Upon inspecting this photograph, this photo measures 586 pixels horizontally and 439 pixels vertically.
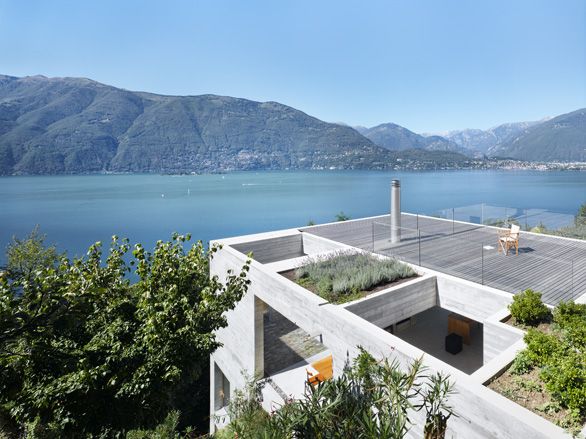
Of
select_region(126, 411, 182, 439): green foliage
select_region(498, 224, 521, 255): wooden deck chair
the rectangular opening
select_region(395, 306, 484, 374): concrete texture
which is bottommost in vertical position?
the rectangular opening

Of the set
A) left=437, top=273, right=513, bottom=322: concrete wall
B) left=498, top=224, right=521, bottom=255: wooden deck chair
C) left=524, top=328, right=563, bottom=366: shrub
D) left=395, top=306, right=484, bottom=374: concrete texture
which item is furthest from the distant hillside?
left=524, top=328, right=563, bottom=366: shrub

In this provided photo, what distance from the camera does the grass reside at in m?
6.64

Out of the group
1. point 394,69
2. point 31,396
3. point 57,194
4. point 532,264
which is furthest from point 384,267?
point 57,194

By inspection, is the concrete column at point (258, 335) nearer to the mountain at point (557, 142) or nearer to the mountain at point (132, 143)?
the mountain at point (132, 143)

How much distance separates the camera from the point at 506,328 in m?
4.94

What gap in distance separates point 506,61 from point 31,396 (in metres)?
61.4

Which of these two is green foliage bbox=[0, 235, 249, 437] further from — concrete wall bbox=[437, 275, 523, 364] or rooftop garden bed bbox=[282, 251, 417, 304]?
concrete wall bbox=[437, 275, 523, 364]

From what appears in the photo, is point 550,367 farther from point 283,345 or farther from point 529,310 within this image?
point 283,345

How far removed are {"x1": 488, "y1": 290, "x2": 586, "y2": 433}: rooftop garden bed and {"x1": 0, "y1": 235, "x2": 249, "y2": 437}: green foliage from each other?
371 centimetres

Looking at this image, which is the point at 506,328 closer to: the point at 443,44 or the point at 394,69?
the point at 443,44

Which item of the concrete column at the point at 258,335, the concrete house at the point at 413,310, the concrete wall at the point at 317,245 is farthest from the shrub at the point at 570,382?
the concrete wall at the point at 317,245

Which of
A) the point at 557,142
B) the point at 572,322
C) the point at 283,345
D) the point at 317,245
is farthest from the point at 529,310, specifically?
the point at 557,142

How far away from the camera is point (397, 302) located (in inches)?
255

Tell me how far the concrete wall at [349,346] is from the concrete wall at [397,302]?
0.62m
